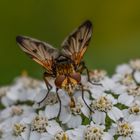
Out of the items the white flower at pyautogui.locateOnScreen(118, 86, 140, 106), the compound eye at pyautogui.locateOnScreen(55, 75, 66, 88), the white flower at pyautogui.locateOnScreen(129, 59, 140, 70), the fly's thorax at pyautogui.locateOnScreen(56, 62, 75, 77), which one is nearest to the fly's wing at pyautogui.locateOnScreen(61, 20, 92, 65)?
the fly's thorax at pyautogui.locateOnScreen(56, 62, 75, 77)

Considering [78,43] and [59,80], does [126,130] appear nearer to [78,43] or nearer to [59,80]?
[59,80]

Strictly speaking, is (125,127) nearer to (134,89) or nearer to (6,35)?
(134,89)

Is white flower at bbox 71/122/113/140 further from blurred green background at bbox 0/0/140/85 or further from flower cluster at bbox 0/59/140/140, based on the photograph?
blurred green background at bbox 0/0/140/85

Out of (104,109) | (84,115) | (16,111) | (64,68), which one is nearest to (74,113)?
(84,115)

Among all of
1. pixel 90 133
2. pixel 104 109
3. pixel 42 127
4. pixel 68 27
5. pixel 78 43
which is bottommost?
pixel 90 133

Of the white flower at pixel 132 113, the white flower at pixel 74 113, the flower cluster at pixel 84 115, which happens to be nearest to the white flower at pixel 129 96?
the flower cluster at pixel 84 115

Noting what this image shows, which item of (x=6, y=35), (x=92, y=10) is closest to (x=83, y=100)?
(x=6, y=35)
